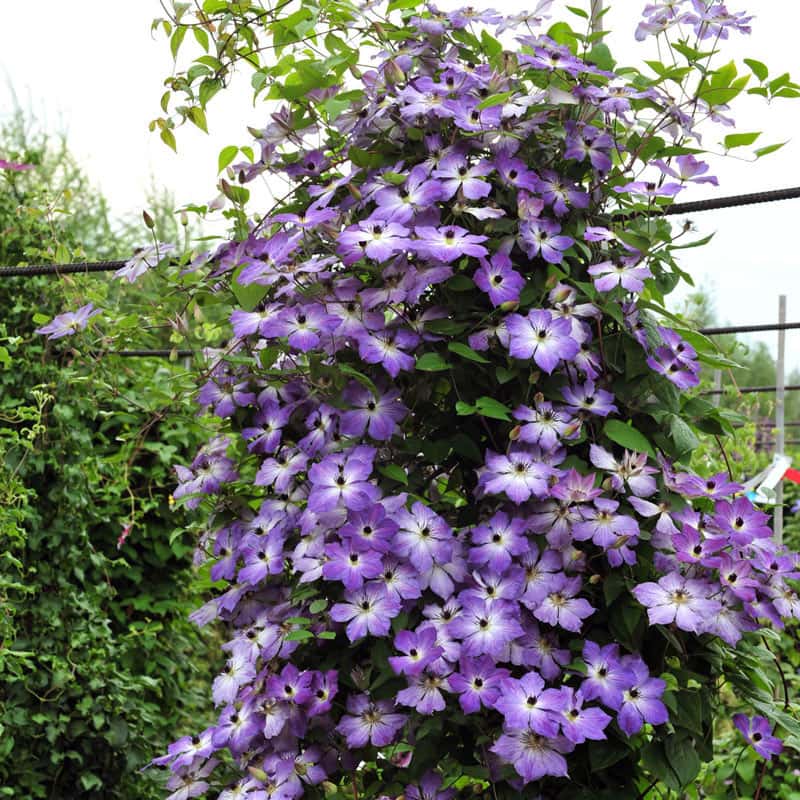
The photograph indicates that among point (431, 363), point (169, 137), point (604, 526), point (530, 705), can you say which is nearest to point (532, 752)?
point (530, 705)

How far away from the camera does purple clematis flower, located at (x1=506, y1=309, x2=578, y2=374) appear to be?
137 centimetres

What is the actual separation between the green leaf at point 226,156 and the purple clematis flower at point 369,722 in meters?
0.85

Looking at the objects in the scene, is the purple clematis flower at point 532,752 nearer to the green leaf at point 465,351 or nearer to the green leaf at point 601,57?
the green leaf at point 465,351

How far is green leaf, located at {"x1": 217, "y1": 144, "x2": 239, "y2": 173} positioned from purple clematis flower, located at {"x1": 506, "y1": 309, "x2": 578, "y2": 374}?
56 centimetres

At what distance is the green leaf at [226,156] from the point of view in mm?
1658

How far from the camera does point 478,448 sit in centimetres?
149

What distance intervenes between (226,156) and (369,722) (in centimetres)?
90

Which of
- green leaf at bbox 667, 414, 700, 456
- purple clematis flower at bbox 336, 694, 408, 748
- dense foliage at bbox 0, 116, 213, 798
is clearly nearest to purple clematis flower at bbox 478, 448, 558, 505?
green leaf at bbox 667, 414, 700, 456

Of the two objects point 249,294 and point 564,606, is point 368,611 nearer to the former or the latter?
point 564,606

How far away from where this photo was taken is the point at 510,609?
1341 millimetres

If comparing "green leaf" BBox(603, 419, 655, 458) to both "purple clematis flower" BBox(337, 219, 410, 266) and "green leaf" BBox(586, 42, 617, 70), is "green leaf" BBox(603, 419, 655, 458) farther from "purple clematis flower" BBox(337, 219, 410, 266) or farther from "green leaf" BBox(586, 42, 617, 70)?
"green leaf" BBox(586, 42, 617, 70)

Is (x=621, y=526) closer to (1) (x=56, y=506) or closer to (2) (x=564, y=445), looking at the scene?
(2) (x=564, y=445)

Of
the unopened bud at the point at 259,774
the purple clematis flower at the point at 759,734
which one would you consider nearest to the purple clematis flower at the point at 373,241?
the unopened bud at the point at 259,774

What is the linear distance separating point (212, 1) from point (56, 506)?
1505 millimetres
